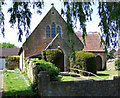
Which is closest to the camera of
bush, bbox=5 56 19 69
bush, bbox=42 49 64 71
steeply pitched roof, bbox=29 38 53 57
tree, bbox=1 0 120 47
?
tree, bbox=1 0 120 47

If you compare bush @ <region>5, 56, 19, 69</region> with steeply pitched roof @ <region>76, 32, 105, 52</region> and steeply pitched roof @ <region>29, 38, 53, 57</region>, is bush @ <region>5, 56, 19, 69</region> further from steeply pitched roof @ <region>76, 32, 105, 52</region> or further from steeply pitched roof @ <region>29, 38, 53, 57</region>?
steeply pitched roof @ <region>76, 32, 105, 52</region>

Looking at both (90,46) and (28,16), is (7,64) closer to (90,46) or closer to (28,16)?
(90,46)

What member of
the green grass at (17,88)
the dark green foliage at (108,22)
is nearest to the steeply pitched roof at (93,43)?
the green grass at (17,88)

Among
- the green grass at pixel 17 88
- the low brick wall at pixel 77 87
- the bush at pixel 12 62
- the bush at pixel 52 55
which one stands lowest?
the green grass at pixel 17 88

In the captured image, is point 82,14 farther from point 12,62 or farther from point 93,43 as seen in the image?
point 12,62

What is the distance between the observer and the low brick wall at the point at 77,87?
807cm

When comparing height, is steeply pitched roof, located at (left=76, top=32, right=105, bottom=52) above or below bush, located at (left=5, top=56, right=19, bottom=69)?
above

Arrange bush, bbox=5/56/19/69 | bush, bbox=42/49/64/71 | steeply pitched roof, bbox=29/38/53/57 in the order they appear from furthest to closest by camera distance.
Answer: bush, bbox=5/56/19/69 < steeply pitched roof, bbox=29/38/53/57 < bush, bbox=42/49/64/71

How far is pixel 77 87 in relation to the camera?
8289 mm

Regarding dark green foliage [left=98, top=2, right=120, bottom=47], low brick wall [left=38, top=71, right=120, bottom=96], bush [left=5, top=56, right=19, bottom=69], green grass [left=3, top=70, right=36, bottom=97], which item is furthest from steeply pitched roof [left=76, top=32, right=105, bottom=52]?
dark green foliage [left=98, top=2, right=120, bottom=47]

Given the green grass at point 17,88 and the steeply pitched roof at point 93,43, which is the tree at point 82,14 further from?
the steeply pitched roof at point 93,43

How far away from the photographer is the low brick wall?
8.07 meters

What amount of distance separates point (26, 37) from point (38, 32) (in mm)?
16510

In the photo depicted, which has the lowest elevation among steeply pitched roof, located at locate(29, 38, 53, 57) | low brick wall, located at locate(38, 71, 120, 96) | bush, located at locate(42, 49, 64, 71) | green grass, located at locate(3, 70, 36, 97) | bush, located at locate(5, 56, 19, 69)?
green grass, located at locate(3, 70, 36, 97)
